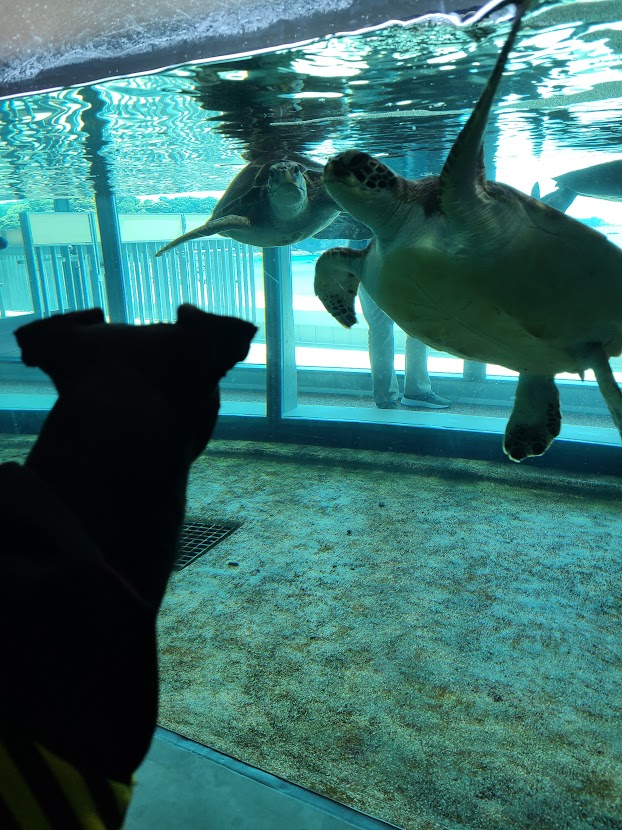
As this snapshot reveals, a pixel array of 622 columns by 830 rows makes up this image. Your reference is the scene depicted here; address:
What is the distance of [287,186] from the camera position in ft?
15.7

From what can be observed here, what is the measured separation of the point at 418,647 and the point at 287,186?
3727mm

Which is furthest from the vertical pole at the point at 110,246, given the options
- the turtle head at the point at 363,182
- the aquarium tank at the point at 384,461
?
the turtle head at the point at 363,182

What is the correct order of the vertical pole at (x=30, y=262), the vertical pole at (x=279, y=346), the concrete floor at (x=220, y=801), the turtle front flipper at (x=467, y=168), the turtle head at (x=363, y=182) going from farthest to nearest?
1. the vertical pole at (x=30, y=262)
2. the vertical pole at (x=279, y=346)
3. the turtle head at (x=363, y=182)
4. the turtle front flipper at (x=467, y=168)
5. the concrete floor at (x=220, y=801)

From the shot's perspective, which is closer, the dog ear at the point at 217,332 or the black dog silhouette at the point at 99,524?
the black dog silhouette at the point at 99,524

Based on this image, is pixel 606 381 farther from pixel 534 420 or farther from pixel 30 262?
pixel 30 262

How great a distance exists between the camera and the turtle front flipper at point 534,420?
11.1ft

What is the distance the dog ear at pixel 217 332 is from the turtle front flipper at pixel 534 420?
109 inches

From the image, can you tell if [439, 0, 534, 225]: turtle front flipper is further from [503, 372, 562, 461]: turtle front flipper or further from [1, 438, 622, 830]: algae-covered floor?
[1, 438, 622, 830]: algae-covered floor

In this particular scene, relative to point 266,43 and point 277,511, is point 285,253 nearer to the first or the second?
point 277,511

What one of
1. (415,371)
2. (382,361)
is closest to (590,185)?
(415,371)

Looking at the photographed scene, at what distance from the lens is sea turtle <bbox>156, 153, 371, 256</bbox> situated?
5.14m

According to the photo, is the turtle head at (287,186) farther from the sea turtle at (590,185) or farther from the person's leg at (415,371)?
the sea turtle at (590,185)

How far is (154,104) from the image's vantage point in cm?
503

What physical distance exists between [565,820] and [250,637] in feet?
6.18
